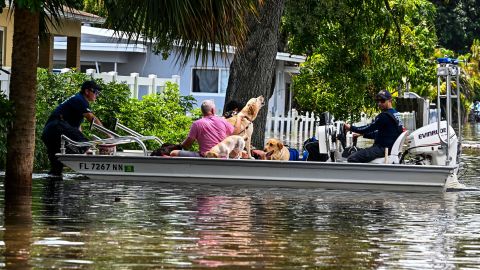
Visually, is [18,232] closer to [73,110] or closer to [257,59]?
[73,110]

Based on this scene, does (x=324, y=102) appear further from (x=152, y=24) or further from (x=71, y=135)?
(x=152, y=24)

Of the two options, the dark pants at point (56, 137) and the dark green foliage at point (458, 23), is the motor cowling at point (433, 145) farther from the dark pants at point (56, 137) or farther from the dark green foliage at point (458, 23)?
the dark green foliage at point (458, 23)

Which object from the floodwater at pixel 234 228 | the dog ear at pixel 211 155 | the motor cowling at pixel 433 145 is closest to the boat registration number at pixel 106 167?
the floodwater at pixel 234 228

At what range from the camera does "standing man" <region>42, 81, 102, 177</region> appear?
21078 millimetres

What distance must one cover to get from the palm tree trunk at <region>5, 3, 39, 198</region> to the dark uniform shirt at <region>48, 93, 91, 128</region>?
191 inches

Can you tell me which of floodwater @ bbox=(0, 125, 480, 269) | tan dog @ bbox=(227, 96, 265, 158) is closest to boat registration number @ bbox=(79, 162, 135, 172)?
floodwater @ bbox=(0, 125, 480, 269)

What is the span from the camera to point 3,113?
51.8 feet

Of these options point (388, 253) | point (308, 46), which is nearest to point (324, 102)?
point (308, 46)

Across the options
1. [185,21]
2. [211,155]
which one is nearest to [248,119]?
[211,155]

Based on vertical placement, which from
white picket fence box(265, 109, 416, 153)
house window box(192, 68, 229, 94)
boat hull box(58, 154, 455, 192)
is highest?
house window box(192, 68, 229, 94)

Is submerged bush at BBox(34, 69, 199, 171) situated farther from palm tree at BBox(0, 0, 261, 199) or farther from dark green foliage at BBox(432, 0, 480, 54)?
dark green foliage at BBox(432, 0, 480, 54)

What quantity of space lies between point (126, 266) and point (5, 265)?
96 centimetres

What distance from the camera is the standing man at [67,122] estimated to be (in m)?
21.1

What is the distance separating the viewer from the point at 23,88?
16.2 meters
